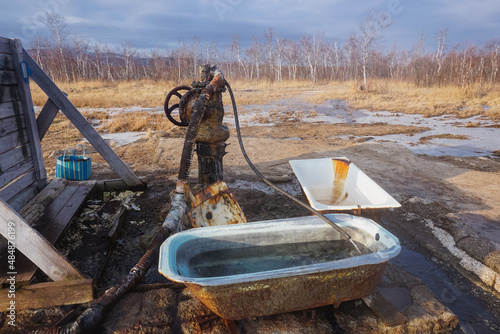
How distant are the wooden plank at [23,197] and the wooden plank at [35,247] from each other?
1.43 metres

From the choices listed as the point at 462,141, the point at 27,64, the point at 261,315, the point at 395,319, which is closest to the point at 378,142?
the point at 462,141

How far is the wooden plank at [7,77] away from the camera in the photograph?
3.28 meters

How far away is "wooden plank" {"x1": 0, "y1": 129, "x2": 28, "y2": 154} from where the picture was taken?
327cm

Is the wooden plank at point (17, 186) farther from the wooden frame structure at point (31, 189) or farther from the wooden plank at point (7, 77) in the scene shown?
the wooden plank at point (7, 77)

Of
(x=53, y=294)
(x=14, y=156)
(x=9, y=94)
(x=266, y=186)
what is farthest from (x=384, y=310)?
(x=9, y=94)

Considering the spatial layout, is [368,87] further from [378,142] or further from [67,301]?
[67,301]

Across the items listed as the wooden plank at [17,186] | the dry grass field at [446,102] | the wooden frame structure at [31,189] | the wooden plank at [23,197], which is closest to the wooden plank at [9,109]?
the wooden frame structure at [31,189]

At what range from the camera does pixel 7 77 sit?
11.0 ft

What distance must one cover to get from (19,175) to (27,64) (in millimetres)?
1395

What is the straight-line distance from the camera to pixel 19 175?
359 cm

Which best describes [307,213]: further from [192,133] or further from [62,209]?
[62,209]

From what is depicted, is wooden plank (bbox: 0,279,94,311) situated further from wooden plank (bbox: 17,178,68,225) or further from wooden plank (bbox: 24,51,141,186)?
wooden plank (bbox: 24,51,141,186)

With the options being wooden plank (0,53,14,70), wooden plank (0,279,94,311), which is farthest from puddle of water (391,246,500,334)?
wooden plank (0,53,14,70)

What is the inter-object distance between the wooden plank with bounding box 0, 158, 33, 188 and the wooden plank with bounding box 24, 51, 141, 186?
0.78m
